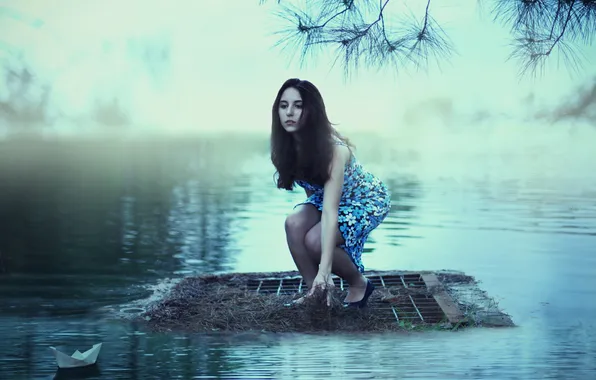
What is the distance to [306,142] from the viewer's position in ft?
11.8

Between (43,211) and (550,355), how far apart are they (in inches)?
228

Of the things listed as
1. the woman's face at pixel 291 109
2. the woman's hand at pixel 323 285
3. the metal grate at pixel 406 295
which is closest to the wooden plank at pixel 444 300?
the metal grate at pixel 406 295

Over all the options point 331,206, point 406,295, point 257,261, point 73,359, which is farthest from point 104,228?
point 73,359

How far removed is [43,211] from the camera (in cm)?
802

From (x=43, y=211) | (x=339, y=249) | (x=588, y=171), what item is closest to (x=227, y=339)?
(x=339, y=249)

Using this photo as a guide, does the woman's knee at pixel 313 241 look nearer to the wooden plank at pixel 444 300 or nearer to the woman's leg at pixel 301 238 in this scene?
the woman's leg at pixel 301 238

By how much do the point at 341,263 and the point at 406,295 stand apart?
Result: 0.49 m

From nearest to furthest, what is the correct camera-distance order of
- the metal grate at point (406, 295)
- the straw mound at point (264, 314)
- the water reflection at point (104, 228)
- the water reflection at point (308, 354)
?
the water reflection at point (308, 354) → the straw mound at point (264, 314) → the metal grate at point (406, 295) → the water reflection at point (104, 228)

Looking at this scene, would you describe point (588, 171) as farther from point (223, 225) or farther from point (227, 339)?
point (227, 339)

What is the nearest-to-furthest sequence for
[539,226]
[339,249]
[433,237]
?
1. [339,249]
2. [433,237]
3. [539,226]

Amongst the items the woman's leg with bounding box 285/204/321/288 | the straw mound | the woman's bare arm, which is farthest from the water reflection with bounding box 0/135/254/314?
the woman's bare arm

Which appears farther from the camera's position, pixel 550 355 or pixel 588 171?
pixel 588 171

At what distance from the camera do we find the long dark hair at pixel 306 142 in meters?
3.55

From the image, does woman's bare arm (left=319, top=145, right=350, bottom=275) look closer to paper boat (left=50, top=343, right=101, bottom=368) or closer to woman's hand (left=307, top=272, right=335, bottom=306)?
woman's hand (left=307, top=272, right=335, bottom=306)
